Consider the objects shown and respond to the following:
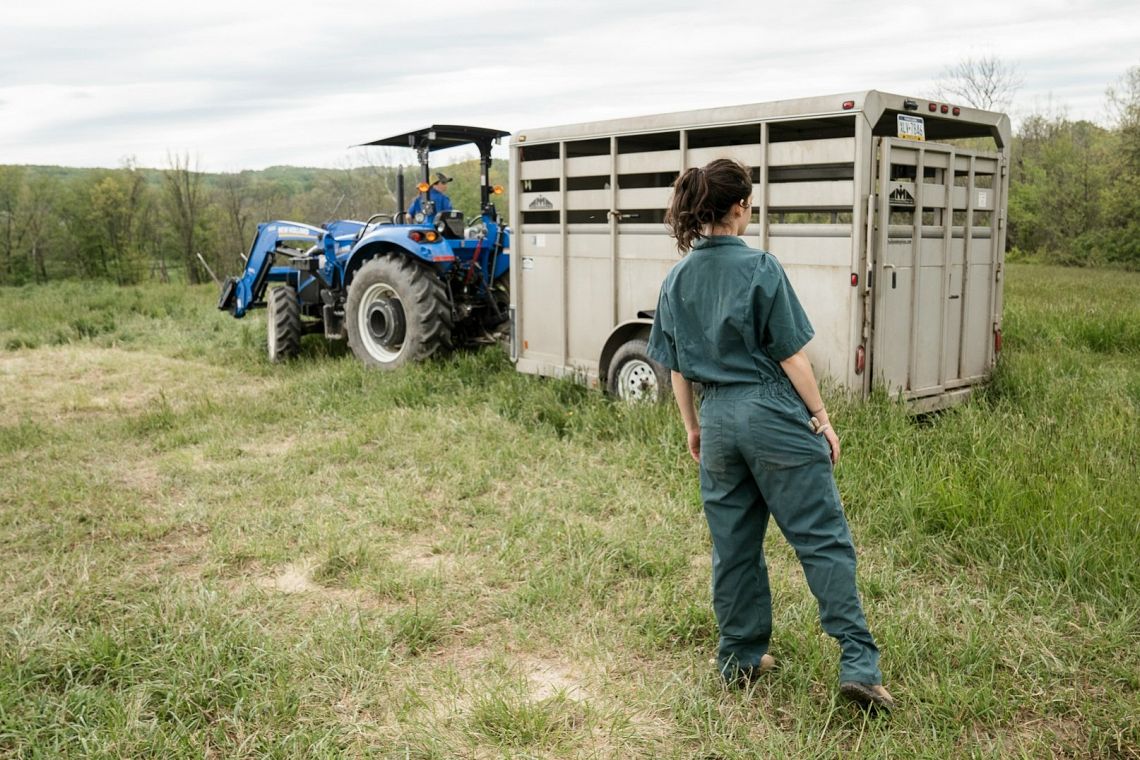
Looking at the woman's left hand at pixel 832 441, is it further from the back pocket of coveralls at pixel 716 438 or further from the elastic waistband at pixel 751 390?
the back pocket of coveralls at pixel 716 438

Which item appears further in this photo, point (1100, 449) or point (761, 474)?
point (1100, 449)

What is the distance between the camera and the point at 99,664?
11.5ft

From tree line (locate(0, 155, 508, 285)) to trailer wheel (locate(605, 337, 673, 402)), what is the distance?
22788mm

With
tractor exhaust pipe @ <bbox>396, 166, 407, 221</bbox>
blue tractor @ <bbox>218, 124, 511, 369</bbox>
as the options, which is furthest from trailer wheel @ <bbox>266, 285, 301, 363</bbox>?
tractor exhaust pipe @ <bbox>396, 166, 407, 221</bbox>

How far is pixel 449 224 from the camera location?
9469 millimetres

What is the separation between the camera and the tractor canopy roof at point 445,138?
371 inches

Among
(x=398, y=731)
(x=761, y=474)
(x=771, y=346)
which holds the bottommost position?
(x=398, y=731)

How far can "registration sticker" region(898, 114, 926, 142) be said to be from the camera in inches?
232

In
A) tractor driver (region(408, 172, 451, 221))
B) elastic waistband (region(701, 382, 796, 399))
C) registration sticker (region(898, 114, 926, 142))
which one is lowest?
elastic waistband (region(701, 382, 796, 399))

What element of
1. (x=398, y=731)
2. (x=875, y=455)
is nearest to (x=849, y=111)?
(x=875, y=455)

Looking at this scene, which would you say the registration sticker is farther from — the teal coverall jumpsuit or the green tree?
the green tree

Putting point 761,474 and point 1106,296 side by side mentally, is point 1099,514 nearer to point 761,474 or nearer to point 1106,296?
point 761,474

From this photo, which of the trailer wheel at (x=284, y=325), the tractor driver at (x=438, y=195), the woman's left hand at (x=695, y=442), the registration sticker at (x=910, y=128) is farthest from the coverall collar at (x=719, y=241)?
the trailer wheel at (x=284, y=325)

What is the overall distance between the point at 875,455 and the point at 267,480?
367 centimetres
